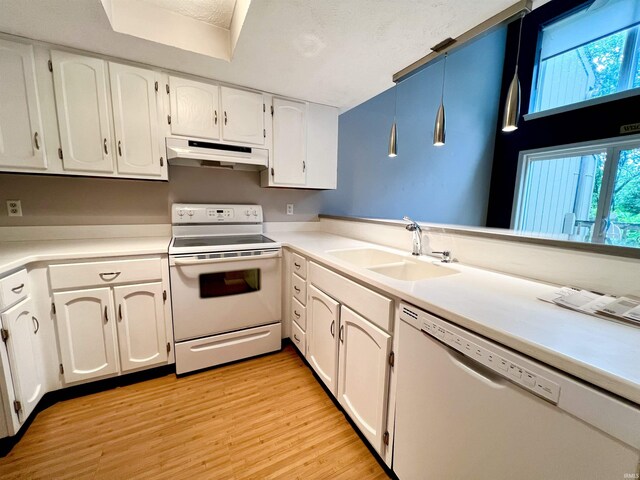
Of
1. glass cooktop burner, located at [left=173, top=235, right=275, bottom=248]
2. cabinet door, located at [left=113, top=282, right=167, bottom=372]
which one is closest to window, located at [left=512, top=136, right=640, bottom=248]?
glass cooktop burner, located at [left=173, top=235, right=275, bottom=248]

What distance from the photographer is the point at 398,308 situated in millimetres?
1033

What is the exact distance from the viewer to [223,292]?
6.09 feet

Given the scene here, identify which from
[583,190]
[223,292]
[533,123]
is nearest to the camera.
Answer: [223,292]

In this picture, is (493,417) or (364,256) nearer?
(493,417)

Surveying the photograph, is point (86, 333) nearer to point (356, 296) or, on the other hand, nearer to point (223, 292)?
point (223, 292)

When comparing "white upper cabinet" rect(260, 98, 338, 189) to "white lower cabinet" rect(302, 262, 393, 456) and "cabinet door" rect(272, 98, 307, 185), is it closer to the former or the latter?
"cabinet door" rect(272, 98, 307, 185)

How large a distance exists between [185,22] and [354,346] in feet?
7.13

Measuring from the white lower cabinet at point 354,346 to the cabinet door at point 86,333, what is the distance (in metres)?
1.26

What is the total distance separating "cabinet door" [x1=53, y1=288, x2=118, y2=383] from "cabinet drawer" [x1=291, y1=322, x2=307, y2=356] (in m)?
1.17

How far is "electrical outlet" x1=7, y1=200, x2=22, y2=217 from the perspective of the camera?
175cm

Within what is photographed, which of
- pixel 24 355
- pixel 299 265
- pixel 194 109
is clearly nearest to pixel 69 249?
pixel 24 355

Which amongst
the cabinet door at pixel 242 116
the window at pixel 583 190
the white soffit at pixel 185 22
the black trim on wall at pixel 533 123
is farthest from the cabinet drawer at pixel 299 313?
the black trim on wall at pixel 533 123

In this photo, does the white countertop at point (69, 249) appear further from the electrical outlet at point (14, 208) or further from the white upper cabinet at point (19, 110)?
the white upper cabinet at point (19, 110)

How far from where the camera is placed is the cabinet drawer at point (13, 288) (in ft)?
3.92
